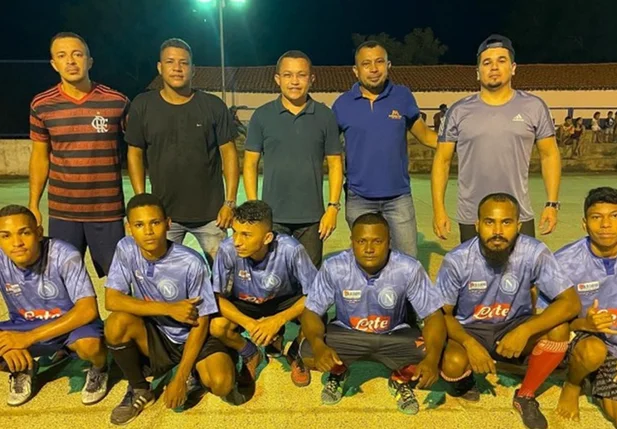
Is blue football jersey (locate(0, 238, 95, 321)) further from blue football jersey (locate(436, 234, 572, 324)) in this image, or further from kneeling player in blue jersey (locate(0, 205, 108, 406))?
blue football jersey (locate(436, 234, 572, 324))

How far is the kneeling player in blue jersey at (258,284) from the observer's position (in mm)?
3084

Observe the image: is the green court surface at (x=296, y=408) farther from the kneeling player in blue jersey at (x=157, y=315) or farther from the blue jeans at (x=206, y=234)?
the blue jeans at (x=206, y=234)

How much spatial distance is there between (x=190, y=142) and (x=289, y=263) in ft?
3.25

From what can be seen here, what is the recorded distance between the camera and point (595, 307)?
9.39 ft

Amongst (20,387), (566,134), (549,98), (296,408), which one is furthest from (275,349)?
(549,98)

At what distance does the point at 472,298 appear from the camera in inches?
119

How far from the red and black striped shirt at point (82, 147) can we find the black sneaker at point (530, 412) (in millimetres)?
2564

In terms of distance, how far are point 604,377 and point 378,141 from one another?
183 centimetres

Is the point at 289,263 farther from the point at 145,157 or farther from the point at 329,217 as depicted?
the point at 145,157

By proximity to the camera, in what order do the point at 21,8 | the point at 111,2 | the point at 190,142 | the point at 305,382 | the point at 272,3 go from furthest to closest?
the point at 272,3, the point at 21,8, the point at 111,2, the point at 190,142, the point at 305,382

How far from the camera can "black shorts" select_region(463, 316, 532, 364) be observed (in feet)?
9.62

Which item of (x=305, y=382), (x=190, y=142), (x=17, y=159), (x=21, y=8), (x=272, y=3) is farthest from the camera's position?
(x=272, y=3)

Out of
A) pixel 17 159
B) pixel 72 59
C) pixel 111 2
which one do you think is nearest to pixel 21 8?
pixel 111 2

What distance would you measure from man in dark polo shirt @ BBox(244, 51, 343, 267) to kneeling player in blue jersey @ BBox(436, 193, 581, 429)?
3.15 feet
